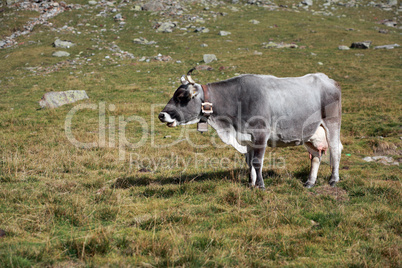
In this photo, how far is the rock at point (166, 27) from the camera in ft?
117

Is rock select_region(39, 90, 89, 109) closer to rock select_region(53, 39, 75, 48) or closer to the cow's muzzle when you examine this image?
the cow's muzzle

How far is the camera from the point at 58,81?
23062mm

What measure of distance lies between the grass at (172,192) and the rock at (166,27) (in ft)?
47.3

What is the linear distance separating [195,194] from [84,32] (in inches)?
1293

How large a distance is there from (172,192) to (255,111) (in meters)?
2.45

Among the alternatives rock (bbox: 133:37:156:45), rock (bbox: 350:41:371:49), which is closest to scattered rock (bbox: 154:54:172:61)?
rock (bbox: 133:37:156:45)

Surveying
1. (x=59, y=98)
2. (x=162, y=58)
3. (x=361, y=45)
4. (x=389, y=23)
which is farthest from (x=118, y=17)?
(x=389, y=23)

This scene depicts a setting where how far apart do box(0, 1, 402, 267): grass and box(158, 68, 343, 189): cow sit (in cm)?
92

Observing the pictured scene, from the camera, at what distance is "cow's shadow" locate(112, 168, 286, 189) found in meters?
7.55

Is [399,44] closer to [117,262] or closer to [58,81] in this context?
[58,81]

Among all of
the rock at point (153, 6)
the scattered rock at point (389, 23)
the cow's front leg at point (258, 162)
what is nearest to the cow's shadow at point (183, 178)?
the cow's front leg at point (258, 162)

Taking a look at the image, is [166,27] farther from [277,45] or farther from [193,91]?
[193,91]

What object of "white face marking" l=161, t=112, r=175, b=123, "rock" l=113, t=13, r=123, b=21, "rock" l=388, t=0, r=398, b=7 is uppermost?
"white face marking" l=161, t=112, r=175, b=123

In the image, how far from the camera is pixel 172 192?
22.7ft
